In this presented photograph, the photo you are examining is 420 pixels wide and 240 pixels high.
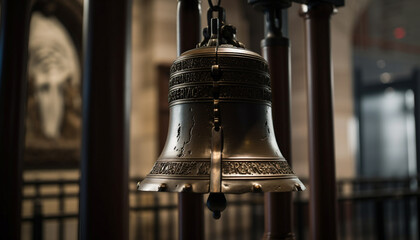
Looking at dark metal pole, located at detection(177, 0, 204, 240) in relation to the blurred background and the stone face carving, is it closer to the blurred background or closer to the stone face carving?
the blurred background

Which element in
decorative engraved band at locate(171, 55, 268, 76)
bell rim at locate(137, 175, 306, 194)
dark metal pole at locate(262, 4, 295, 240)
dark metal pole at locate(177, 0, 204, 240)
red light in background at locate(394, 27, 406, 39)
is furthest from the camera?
red light in background at locate(394, 27, 406, 39)

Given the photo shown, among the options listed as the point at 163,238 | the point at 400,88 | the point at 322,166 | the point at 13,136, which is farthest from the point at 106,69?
the point at 400,88

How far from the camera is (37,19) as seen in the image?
6.80 m

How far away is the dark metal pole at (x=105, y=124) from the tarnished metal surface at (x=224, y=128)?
155 millimetres

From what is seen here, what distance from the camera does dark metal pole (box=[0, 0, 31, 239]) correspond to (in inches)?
92.5

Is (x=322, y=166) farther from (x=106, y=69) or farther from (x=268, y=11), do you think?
(x=106, y=69)

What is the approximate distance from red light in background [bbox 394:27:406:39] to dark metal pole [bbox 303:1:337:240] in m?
7.16

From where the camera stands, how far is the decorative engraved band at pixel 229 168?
4.68 ft

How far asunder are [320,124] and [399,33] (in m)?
7.52

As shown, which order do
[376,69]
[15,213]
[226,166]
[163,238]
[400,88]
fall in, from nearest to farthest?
[226,166]
[15,213]
[163,238]
[400,88]
[376,69]

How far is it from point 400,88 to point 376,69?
95 centimetres

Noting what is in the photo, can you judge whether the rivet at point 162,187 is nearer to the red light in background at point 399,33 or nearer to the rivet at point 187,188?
the rivet at point 187,188

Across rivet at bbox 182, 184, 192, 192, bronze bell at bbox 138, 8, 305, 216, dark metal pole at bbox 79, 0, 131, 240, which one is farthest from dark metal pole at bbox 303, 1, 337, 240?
rivet at bbox 182, 184, 192, 192

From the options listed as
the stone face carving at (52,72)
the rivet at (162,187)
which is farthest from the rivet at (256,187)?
the stone face carving at (52,72)
